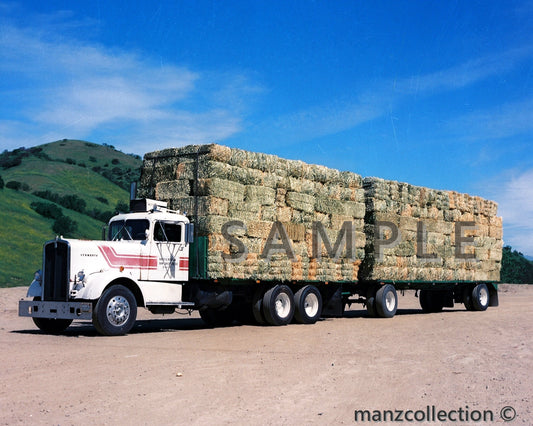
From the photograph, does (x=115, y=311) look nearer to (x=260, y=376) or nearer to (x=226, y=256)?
(x=226, y=256)

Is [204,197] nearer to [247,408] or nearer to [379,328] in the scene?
[379,328]

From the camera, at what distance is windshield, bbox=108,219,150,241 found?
16.7m

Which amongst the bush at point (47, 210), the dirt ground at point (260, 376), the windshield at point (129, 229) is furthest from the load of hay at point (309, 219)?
the bush at point (47, 210)

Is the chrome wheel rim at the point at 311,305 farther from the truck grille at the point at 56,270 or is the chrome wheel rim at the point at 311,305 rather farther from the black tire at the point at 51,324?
the truck grille at the point at 56,270

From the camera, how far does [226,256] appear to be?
1730cm

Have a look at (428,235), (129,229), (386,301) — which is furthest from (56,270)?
(428,235)

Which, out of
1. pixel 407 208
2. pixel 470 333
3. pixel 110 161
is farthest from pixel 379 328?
pixel 110 161

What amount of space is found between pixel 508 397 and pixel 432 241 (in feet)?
56.2

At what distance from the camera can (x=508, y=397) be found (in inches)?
336

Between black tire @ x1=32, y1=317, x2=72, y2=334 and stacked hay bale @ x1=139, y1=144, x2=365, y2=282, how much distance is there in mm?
3785

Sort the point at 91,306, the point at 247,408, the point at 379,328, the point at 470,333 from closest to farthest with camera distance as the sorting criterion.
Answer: the point at 247,408 < the point at 91,306 < the point at 470,333 < the point at 379,328

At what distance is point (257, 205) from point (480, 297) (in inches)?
538

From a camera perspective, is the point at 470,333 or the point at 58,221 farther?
the point at 58,221

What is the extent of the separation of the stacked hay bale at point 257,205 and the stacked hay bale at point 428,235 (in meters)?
1.37
